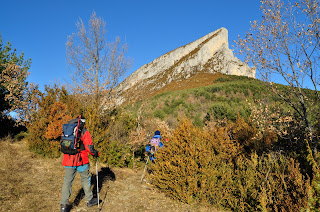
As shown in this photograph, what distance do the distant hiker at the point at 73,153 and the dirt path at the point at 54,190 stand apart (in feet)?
1.98

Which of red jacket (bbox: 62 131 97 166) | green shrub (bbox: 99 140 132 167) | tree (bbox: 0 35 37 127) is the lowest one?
green shrub (bbox: 99 140 132 167)

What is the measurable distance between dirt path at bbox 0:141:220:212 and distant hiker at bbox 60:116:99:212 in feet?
1.98

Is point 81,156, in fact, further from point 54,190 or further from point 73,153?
point 54,190

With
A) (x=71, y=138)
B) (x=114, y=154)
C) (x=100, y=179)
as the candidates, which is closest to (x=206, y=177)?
(x=71, y=138)

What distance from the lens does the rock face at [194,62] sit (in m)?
59.8

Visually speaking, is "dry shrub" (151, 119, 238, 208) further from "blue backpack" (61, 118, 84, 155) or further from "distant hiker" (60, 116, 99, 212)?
"blue backpack" (61, 118, 84, 155)

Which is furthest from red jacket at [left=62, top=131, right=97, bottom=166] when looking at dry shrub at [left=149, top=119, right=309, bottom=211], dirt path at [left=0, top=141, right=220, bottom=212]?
dry shrub at [left=149, top=119, right=309, bottom=211]

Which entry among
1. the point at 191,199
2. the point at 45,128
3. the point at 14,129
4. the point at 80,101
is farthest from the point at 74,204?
the point at 14,129

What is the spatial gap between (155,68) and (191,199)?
79775 mm

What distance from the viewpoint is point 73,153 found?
150 inches

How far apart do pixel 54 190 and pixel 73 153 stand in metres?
2.04

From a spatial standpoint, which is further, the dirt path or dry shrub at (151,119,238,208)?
dry shrub at (151,119,238,208)

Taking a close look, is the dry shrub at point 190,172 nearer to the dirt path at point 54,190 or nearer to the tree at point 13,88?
the dirt path at point 54,190

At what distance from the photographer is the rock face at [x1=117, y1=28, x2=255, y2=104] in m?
59.8
